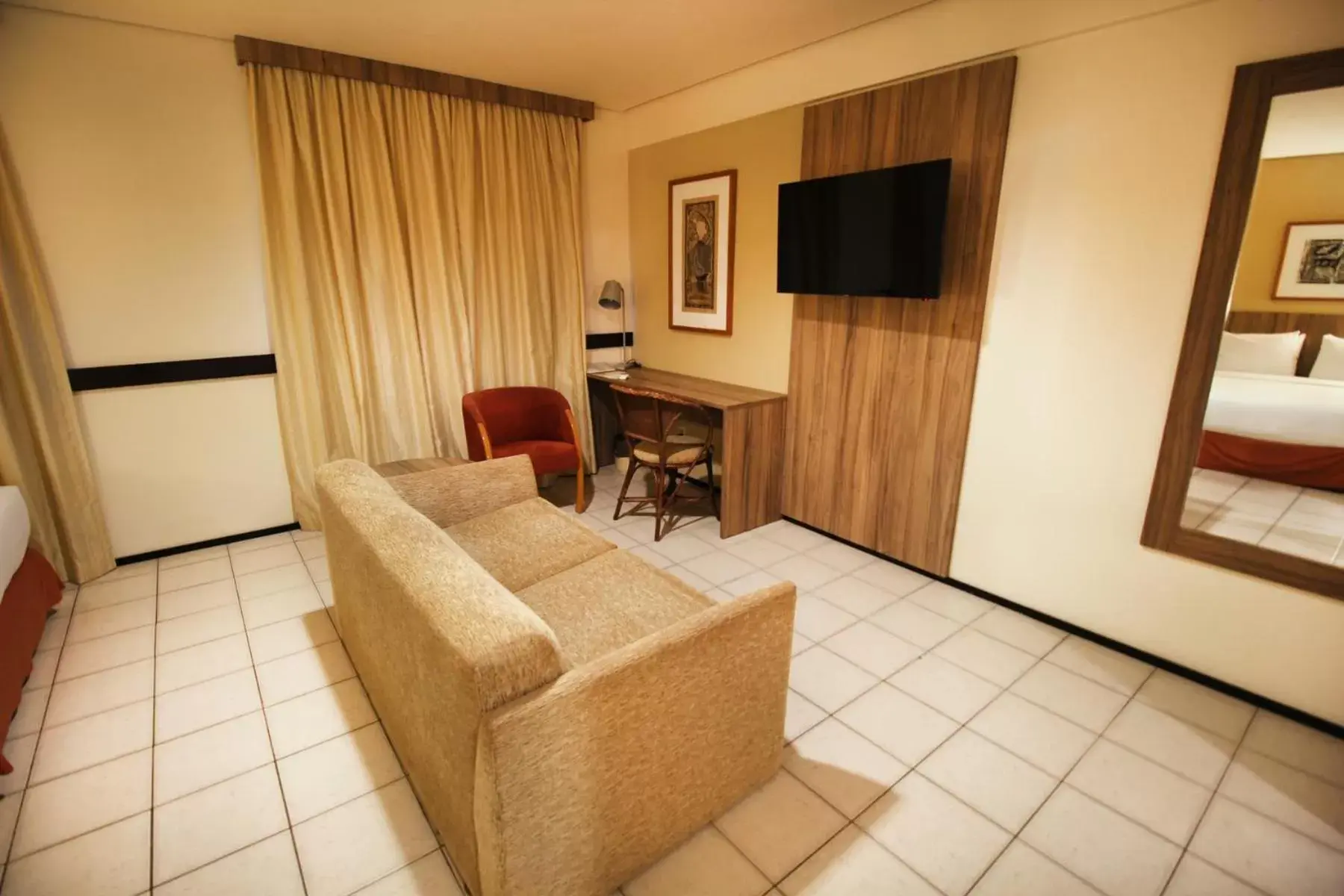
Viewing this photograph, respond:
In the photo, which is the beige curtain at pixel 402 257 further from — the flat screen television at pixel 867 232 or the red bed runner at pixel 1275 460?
the red bed runner at pixel 1275 460

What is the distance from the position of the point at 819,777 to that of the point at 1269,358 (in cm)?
480

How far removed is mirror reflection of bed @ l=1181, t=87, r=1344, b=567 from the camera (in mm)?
3020

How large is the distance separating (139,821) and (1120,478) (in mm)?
3391


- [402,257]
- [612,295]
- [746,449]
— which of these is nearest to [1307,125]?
[746,449]

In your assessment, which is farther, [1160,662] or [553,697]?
[1160,662]

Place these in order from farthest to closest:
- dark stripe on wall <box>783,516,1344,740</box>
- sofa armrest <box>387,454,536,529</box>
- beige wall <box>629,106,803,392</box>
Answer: beige wall <box>629,106,803,392</box>
sofa armrest <box>387,454,536,529</box>
dark stripe on wall <box>783,516,1344,740</box>

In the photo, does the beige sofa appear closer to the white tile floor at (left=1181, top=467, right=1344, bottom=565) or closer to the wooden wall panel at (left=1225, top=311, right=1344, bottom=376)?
the white tile floor at (left=1181, top=467, right=1344, bottom=565)

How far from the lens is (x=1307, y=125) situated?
3.26 m

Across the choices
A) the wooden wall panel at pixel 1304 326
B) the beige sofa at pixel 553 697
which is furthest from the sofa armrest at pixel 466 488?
the wooden wall panel at pixel 1304 326

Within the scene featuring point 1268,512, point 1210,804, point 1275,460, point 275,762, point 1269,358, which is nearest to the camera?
point 1210,804

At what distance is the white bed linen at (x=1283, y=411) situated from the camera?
3.41 meters

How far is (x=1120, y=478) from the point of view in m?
2.33

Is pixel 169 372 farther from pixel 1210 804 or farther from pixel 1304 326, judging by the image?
pixel 1304 326

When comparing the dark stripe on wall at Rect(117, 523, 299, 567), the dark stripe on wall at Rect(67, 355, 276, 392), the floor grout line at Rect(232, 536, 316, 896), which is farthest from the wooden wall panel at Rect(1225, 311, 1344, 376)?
the dark stripe on wall at Rect(117, 523, 299, 567)
